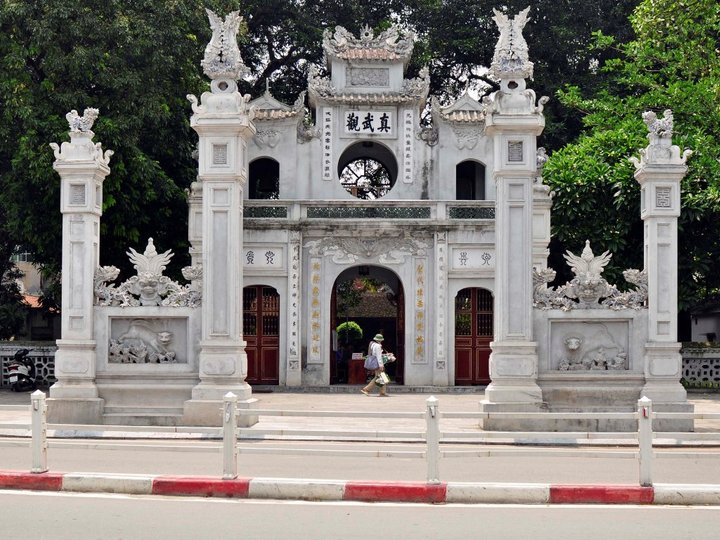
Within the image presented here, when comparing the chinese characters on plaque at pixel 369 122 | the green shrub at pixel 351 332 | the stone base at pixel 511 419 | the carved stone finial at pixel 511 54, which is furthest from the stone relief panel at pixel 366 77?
the stone base at pixel 511 419

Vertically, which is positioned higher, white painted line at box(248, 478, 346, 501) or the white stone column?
the white stone column

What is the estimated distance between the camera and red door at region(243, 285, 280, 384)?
26281 mm

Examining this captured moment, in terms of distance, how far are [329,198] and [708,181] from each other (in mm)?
8962

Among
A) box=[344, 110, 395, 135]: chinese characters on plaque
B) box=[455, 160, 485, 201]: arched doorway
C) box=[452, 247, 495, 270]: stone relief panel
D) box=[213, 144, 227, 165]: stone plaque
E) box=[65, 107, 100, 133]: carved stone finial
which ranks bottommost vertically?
box=[452, 247, 495, 270]: stone relief panel

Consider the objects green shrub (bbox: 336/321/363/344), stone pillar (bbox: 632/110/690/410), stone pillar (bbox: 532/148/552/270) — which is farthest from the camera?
green shrub (bbox: 336/321/363/344)

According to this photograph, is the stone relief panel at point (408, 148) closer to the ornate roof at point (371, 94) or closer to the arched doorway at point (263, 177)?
the ornate roof at point (371, 94)

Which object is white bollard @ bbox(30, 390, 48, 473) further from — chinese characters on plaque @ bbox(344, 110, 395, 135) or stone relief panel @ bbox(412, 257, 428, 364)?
chinese characters on plaque @ bbox(344, 110, 395, 135)

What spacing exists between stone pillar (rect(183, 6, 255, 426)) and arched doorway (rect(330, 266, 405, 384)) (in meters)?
9.52

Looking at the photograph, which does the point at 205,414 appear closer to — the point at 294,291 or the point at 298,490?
the point at 298,490

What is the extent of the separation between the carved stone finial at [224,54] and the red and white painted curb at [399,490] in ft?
28.5

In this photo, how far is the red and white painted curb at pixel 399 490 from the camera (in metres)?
10.2

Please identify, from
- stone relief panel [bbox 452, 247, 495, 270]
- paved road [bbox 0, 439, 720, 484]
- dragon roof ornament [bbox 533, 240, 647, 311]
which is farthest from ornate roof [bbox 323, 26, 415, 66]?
paved road [bbox 0, 439, 720, 484]

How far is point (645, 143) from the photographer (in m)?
26.2

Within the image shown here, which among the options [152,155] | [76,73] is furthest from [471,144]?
[76,73]
